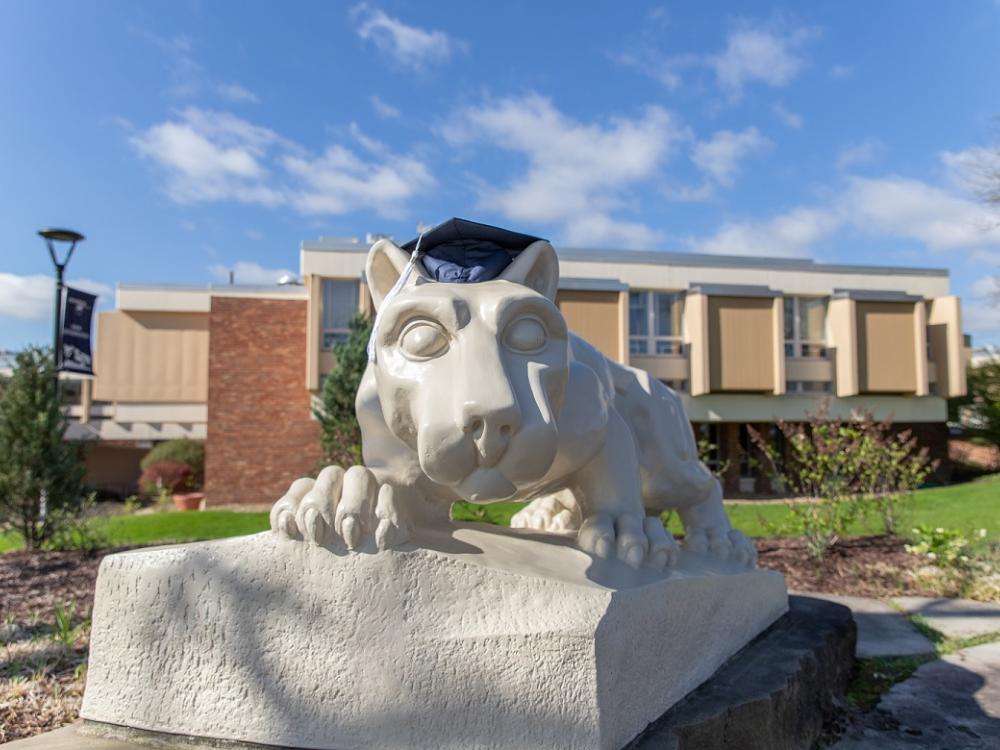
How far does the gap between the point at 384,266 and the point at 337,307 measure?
49.9 ft

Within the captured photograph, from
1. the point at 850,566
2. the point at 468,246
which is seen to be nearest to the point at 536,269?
the point at 468,246

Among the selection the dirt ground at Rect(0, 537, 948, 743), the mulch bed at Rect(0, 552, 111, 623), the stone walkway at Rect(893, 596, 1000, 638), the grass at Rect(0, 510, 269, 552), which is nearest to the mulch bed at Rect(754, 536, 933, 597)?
the dirt ground at Rect(0, 537, 948, 743)

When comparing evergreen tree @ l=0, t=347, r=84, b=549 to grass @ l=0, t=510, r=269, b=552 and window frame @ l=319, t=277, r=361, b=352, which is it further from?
window frame @ l=319, t=277, r=361, b=352

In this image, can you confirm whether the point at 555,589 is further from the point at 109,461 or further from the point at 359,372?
the point at 109,461

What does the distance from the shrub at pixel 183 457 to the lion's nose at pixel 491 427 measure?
19.2 meters

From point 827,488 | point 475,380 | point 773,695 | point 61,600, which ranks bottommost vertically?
point 61,600

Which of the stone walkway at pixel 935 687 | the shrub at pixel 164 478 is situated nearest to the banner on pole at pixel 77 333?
the stone walkway at pixel 935 687

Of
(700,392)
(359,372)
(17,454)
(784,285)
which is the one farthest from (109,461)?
(784,285)

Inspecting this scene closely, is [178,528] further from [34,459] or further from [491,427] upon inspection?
[491,427]

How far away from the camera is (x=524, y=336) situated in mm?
1606

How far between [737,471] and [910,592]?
14501mm

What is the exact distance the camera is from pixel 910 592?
5457mm

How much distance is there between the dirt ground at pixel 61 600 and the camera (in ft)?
8.39

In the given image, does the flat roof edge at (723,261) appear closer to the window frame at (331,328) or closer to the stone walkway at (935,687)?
the window frame at (331,328)
